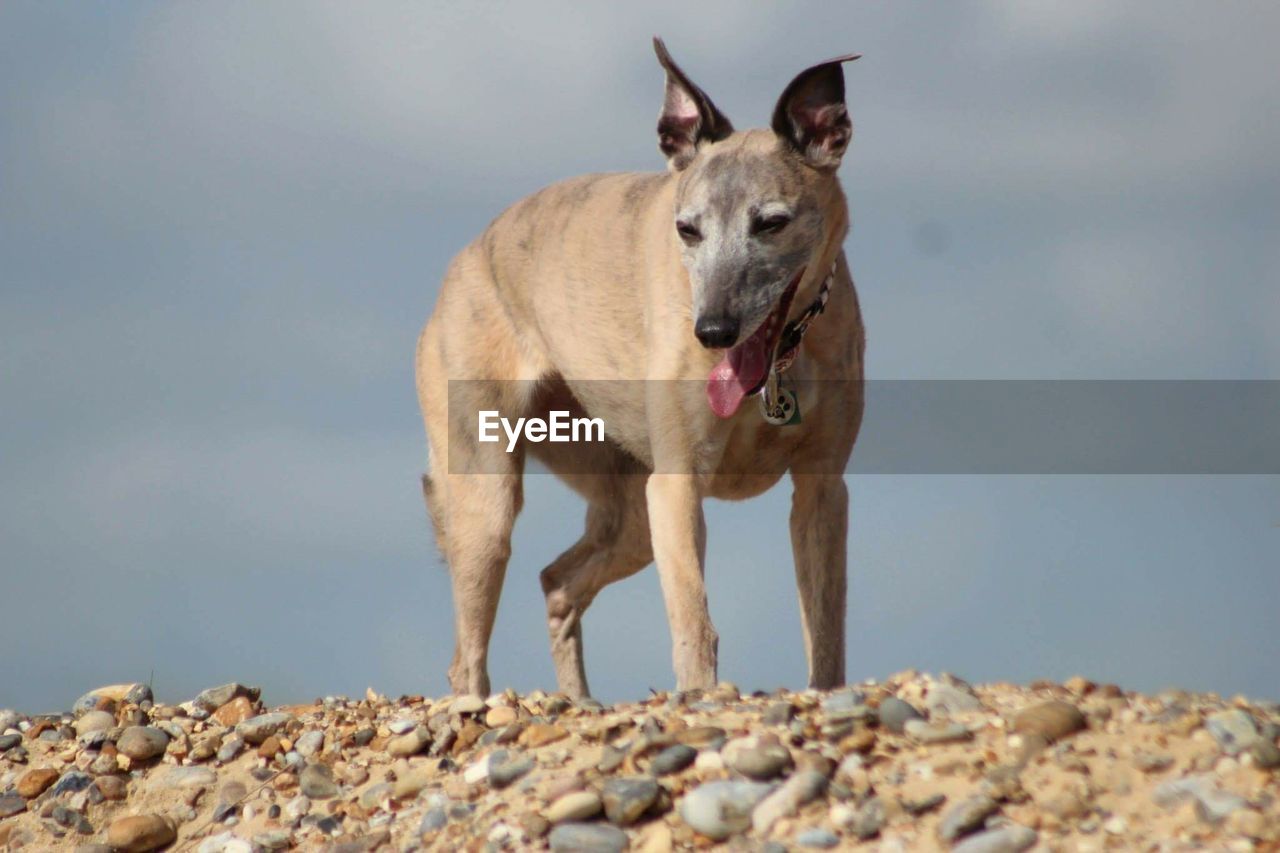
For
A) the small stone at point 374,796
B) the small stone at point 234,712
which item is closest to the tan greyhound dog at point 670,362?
the small stone at point 234,712

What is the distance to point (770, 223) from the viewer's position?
7320mm

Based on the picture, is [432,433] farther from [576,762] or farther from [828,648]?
[576,762]

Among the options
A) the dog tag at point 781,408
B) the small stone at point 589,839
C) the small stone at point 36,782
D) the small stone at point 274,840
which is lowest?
the small stone at point 274,840

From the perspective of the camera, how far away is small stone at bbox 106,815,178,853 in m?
6.94

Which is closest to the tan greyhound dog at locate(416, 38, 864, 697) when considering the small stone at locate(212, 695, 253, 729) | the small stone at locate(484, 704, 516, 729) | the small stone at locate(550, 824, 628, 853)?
the small stone at locate(484, 704, 516, 729)

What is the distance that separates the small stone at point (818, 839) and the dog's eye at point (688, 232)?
306 centimetres

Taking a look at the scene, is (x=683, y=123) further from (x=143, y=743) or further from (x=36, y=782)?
(x=36, y=782)

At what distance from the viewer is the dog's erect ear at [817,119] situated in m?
7.50

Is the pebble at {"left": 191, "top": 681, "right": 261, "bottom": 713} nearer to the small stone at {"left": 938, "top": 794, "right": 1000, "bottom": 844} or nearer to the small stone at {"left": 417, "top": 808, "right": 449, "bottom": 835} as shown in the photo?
the small stone at {"left": 417, "top": 808, "right": 449, "bottom": 835}

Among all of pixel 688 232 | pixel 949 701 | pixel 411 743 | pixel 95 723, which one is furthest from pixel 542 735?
pixel 95 723

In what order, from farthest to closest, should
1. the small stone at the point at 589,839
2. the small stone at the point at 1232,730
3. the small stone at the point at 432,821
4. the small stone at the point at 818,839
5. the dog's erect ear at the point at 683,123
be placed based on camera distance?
the dog's erect ear at the point at 683,123 < the small stone at the point at 432,821 < the small stone at the point at 589,839 < the small stone at the point at 1232,730 < the small stone at the point at 818,839

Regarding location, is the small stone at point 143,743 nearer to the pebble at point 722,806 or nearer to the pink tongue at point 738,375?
the pink tongue at point 738,375

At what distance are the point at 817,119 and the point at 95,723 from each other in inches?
174

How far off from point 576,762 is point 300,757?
1.68 m
